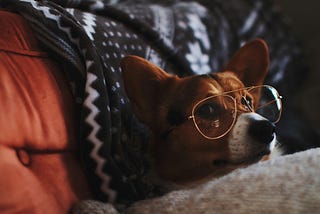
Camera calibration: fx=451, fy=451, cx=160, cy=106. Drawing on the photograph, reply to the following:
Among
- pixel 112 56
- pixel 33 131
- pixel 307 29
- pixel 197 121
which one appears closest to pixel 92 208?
pixel 33 131

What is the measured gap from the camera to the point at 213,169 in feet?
3.11

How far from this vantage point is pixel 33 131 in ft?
2.59

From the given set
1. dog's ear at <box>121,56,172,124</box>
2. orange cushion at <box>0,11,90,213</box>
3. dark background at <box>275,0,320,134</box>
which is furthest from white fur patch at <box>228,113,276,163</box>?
dark background at <box>275,0,320,134</box>

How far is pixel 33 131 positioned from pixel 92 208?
0.17m

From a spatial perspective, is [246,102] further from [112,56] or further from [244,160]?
[112,56]

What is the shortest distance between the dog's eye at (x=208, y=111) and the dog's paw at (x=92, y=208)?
0.87 feet

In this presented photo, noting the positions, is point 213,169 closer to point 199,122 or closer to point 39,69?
point 199,122

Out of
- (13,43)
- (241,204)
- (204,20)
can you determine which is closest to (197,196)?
(241,204)

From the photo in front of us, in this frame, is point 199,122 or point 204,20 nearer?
point 199,122

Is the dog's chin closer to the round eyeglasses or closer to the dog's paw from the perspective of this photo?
the round eyeglasses

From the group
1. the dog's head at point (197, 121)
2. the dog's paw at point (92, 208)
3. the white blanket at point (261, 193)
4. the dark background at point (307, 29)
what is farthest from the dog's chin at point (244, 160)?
the dark background at point (307, 29)

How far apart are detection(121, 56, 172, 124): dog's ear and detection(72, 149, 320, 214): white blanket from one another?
0.26 m

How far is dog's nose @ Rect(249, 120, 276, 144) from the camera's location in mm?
894

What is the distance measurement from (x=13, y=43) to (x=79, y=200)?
0.32 meters
